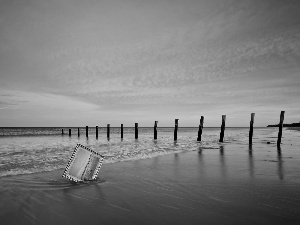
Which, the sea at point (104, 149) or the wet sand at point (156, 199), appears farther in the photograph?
the sea at point (104, 149)

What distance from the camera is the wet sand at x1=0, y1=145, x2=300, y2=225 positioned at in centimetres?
298

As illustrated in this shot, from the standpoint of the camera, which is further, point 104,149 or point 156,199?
point 104,149

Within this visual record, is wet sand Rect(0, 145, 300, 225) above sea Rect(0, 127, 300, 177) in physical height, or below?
above

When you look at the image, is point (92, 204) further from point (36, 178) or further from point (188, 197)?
point (36, 178)

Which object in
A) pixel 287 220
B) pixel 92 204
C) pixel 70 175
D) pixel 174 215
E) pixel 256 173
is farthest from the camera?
pixel 256 173

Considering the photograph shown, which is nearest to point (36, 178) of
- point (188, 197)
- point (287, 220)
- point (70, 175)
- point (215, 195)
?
point (70, 175)

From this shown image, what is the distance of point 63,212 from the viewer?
3.20 m

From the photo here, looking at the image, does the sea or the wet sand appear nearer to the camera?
the wet sand

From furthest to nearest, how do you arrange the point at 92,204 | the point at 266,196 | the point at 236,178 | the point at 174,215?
the point at 236,178
the point at 266,196
the point at 92,204
the point at 174,215

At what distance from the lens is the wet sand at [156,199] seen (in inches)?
117

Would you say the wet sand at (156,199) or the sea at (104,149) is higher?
the wet sand at (156,199)

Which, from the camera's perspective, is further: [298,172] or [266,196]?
[298,172]

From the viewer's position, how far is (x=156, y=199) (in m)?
3.77

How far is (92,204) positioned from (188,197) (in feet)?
5.38
